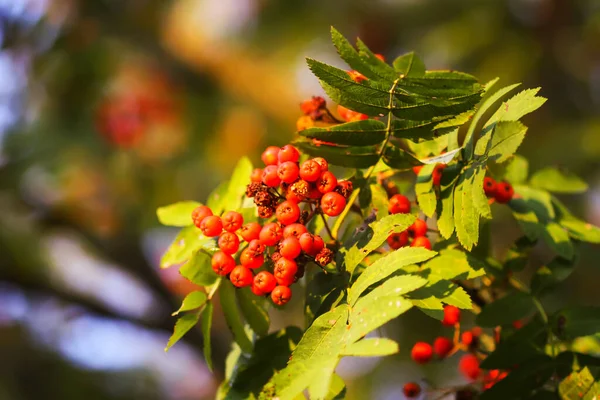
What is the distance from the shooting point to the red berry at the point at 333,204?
1.09 metres

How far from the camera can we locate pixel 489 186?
1.31m

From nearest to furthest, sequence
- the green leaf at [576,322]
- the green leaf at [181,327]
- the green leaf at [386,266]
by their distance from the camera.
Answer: the green leaf at [386,266] → the green leaf at [181,327] → the green leaf at [576,322]

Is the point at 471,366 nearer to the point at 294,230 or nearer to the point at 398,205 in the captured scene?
the point at 398,205

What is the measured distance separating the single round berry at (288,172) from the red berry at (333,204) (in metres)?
0.07

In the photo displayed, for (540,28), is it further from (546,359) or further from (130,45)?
(546,359)

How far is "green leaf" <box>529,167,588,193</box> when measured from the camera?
1.57m

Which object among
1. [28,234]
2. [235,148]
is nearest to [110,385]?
[28,234]

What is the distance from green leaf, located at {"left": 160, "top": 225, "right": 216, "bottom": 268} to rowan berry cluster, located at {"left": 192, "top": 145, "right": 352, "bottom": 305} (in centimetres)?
12

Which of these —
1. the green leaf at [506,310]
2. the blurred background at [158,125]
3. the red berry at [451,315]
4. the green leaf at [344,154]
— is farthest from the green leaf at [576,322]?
the blurred background at [158,125]

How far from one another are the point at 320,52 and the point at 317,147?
5.18 meters

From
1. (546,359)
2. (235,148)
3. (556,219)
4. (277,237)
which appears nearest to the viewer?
(277,237)

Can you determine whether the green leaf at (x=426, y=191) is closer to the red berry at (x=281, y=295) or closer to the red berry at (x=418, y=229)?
the red berry at (x=418, y=229)

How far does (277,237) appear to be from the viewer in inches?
43.9

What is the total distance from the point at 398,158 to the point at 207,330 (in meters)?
0.49
